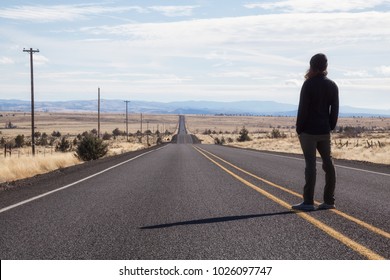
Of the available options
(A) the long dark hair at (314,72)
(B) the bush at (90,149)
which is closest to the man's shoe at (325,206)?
(A) the long dark hair at (314,72)

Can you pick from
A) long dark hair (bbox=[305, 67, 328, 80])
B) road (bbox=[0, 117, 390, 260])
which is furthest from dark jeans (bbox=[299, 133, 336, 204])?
long dark hair (bbox=[305, 67, 328, 80])

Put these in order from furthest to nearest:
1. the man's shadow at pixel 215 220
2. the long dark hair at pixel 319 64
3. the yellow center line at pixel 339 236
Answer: the long dark hair at pixel 319 64 → the man's shadow at pixel 215 220 → the yellow center line at pixel 339 236

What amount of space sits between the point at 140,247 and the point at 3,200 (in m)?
5.43

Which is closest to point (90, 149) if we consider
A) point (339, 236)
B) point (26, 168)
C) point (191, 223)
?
point (26, 168)

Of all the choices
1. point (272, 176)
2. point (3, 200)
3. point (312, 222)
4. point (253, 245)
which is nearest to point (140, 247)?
point (253, 245)

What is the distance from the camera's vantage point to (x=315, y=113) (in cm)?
769

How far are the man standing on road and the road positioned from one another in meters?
0.74

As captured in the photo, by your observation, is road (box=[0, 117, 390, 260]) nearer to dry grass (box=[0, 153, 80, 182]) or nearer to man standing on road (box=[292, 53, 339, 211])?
man standing on road (box=[292, 53, 339, 211])

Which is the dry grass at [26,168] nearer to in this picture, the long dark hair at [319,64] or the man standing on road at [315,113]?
the man standing on road at [315,113]

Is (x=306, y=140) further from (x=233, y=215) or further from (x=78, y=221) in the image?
(x=78, y=221)

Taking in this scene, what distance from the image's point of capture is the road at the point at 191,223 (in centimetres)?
526

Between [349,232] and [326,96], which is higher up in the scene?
[326,96]

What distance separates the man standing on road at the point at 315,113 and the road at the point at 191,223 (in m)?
0.74

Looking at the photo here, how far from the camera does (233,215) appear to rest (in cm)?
746
